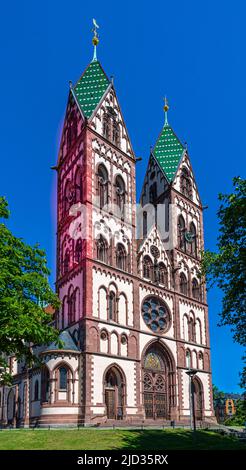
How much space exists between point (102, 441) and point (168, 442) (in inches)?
177

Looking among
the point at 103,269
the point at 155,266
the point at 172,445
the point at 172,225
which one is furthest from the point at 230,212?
the point at 172,225

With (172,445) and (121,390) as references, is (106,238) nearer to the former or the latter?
(121,390)

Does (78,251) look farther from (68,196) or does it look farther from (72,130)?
(72,130)

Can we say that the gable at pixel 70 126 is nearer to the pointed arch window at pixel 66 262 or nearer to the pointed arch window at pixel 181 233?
the pointed arch window at pixel 66 262

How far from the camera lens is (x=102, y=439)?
28594 mm

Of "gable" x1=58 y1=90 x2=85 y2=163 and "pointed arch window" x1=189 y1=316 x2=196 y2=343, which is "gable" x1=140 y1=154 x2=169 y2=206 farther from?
"pointed arch window" x1=189 y1=316 x2=196 y2=343

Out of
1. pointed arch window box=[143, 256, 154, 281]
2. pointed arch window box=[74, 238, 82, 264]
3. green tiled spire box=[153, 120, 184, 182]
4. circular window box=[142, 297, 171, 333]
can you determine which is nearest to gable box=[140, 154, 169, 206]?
green tiled spire box=[153, 120, 184, 182]

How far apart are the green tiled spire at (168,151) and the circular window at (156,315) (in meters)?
15.6

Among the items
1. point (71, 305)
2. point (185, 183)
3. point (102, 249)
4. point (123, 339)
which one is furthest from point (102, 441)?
point (185, 183)

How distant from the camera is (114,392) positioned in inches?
1634

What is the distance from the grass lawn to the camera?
26406 millimetres

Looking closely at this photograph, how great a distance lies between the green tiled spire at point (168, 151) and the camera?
196 feet

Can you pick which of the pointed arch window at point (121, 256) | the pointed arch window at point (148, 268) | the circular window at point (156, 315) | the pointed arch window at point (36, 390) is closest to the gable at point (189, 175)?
the pointed arch window at point (148, 268)

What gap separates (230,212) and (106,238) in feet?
69.6
